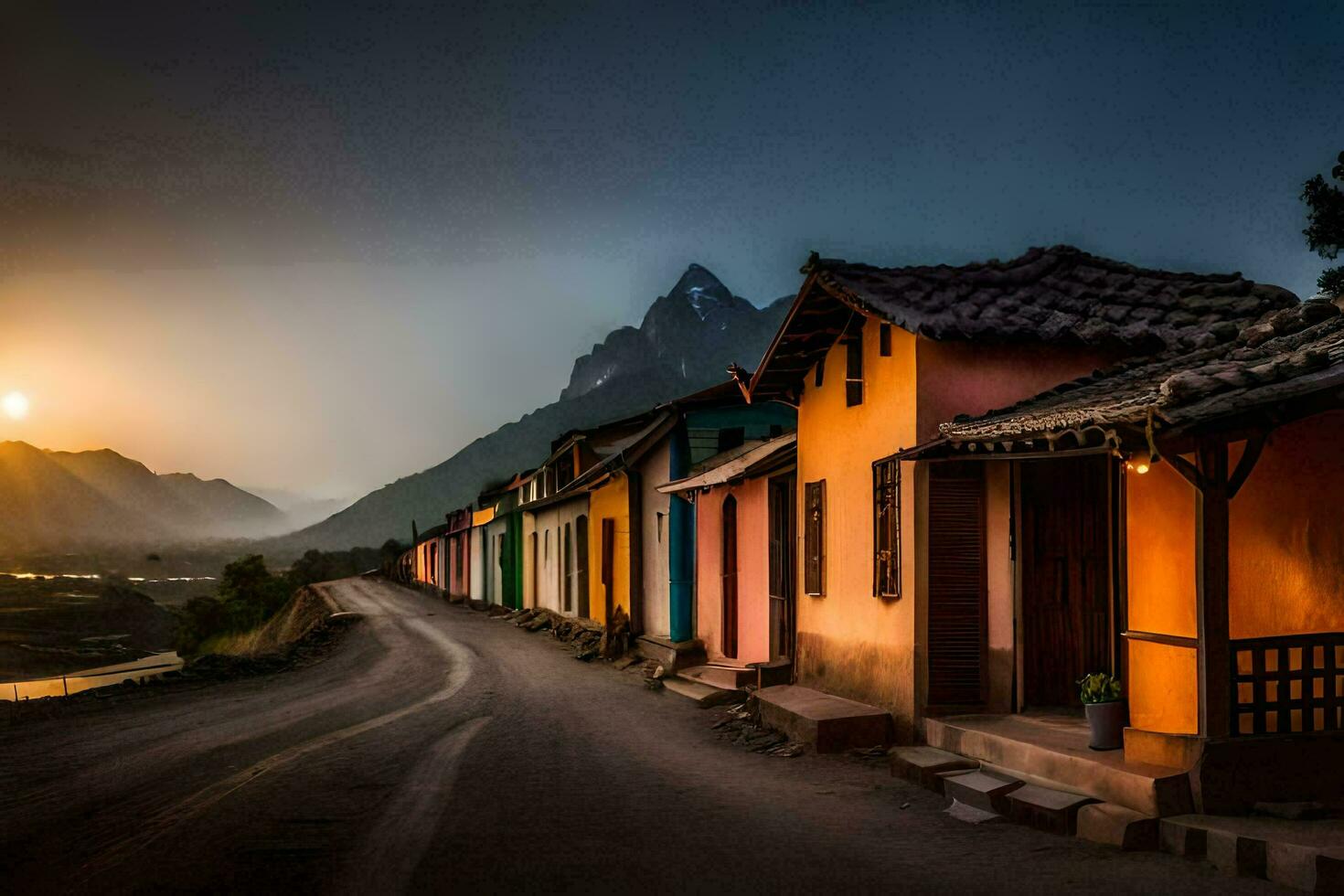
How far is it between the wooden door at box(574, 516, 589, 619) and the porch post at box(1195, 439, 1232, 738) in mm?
19050

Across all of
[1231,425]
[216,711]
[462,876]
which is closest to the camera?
[462,876]

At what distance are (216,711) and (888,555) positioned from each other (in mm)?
9627

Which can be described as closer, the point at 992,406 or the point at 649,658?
the point at 992,406

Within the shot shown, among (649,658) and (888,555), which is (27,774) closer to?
(888,555)

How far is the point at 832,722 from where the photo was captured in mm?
10242

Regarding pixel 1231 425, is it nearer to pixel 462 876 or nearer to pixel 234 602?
pixel 462 876

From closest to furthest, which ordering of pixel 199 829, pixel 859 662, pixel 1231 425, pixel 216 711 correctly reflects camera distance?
pixel 1231 425
pixel 199 829
pixel 859 662
pixel 216 711

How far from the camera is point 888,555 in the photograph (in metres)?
10.5

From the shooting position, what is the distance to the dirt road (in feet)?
20.3

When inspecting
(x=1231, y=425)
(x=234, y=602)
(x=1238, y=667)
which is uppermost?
(x=1231, y=425)

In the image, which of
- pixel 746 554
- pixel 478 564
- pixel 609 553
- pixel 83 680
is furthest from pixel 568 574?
pixel 83 680

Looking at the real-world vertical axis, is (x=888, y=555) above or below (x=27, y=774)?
above

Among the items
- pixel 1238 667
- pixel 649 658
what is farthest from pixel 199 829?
pixel 649 658

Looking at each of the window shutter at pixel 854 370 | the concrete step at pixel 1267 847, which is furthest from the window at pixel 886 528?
the concrete step at pixel 1267 847
